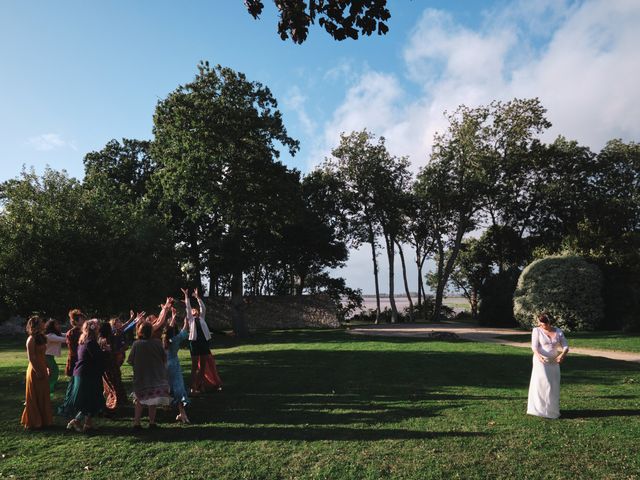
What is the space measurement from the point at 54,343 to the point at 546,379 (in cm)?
984

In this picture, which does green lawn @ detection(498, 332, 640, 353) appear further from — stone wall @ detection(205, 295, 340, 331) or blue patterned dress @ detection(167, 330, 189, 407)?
blue patterned dress @ detection(167, 330, 189, 407)

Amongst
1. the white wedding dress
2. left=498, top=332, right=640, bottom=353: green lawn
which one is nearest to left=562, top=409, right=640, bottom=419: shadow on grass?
the white wedding dress

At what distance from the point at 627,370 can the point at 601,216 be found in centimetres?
2639

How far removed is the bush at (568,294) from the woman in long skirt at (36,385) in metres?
27.0

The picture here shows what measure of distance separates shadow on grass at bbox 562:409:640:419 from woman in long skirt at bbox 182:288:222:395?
7666mm

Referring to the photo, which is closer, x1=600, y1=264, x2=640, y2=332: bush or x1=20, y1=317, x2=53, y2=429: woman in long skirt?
x1=20, y1=317, x2=53, y2=429: woman in long skirt

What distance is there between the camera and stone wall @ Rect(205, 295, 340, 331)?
128 ft

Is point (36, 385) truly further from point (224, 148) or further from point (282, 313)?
point (282, 313)

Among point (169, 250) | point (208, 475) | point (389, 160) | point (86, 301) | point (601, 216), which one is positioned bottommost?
point (208, 475)

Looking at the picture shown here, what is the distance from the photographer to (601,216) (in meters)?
36.4

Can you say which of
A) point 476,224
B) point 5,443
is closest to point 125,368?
point 5,443

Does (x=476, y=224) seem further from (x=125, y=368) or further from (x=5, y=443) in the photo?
(x=5, y=443)

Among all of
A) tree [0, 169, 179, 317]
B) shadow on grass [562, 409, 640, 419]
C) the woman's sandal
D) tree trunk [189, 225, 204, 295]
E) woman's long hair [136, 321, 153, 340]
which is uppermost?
tree trunk [189, 225, 204, 295]

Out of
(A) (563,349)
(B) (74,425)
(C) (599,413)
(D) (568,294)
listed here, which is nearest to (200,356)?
(B) (74,425)
